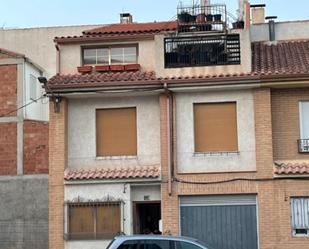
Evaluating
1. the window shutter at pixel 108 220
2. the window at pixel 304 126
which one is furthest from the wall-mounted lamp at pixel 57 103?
Result: the window at pixel 304 126

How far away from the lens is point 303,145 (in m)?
21.0

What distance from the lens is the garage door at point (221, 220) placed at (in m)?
20.7

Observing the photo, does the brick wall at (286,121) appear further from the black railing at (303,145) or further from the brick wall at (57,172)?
the brick wall at (57,172)

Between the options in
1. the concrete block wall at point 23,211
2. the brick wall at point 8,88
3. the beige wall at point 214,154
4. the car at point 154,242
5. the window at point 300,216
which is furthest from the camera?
the brick wall at point 8,88

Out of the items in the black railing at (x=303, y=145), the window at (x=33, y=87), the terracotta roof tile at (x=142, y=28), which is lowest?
the black railing at (x=303, y=145)

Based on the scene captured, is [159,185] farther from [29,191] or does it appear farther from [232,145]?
[29,191]

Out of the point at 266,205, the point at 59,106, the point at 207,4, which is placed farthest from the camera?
the point at 207,4

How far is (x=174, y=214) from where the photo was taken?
20.8 metres

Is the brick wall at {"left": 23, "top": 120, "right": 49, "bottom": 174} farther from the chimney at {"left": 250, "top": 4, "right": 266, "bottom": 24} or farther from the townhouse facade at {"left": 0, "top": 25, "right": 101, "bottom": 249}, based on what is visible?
the chimney at {"left": 250, "top": 4, "right": 266, "bottom": 24}

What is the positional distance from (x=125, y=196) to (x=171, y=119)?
9.25 feet

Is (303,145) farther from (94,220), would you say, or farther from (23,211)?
(23,211)

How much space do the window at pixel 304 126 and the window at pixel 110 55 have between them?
230 inches

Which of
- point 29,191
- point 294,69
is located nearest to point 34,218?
point 29,191

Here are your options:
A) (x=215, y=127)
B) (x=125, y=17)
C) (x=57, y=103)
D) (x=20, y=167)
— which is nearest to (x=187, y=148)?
(x=215, y=127)
